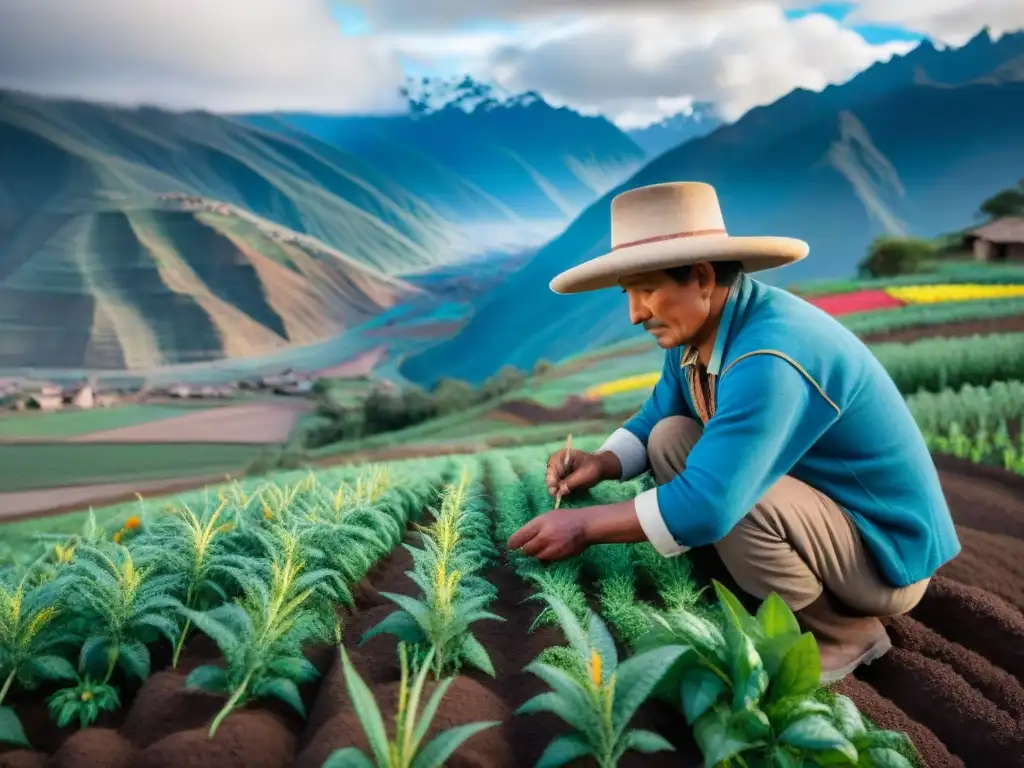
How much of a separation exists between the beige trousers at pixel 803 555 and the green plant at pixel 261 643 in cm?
106

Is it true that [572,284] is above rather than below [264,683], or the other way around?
above

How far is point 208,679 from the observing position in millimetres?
1521

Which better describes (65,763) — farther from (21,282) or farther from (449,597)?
(21,282)

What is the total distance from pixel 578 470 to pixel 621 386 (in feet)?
13.1

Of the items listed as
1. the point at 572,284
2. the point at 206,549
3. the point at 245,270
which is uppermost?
the point at 245,270

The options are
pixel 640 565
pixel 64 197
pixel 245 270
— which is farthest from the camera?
pixel 245 270

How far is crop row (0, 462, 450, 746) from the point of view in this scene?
1.53 m

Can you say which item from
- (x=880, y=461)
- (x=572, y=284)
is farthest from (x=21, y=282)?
(x=880, y=461)

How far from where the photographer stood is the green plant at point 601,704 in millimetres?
1340

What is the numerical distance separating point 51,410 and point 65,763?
4028 mm

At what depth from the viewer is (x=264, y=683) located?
151 centimetres

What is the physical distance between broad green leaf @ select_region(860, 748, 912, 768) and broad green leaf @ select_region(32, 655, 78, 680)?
159cm

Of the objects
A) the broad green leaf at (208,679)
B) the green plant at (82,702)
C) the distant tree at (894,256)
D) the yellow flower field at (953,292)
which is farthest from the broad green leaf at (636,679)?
the distant tree at (894,256)

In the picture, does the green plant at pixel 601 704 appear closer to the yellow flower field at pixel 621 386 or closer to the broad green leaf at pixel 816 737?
the broad green leaf at pixel 816 737
